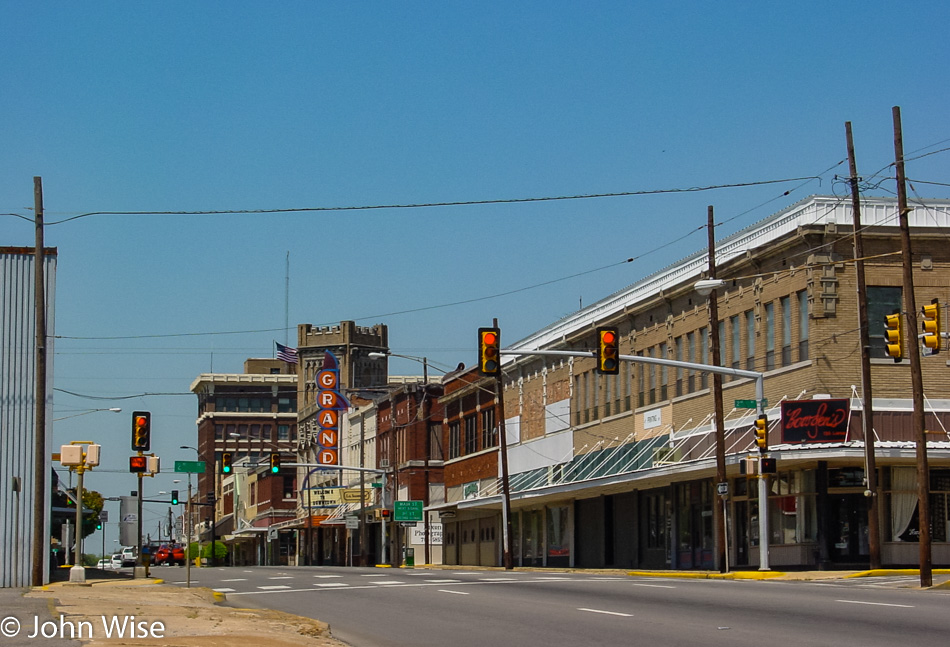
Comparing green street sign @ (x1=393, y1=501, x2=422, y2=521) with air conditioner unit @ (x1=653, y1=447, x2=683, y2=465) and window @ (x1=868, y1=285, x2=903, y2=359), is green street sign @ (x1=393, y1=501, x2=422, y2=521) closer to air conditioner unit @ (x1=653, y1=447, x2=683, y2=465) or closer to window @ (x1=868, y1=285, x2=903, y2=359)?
air conditioner unit @ (x1=653, y1=447, x2=683, y2=465)

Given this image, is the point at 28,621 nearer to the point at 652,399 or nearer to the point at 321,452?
the point at 652,399

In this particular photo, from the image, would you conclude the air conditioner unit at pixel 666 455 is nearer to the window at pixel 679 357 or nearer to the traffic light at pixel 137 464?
the window at pixel 679 357

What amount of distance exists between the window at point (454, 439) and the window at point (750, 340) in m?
32.9

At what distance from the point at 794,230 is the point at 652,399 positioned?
40.6ft

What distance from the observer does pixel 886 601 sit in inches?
826

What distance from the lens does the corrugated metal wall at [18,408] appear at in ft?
109

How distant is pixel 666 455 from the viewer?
4659cm

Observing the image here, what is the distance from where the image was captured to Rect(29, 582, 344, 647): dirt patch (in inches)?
599

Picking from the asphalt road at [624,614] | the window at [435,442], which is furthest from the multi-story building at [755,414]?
the window at [435,442]

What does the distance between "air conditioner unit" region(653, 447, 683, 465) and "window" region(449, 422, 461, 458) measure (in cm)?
2844

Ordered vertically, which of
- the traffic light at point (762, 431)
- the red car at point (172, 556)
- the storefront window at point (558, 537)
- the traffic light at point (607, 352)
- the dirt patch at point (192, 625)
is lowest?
the red car at point (172, 556)

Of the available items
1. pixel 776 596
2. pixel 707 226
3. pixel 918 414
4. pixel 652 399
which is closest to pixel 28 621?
pixel 776 596

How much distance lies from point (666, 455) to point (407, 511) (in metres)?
25.7

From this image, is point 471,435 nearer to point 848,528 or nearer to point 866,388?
point 848,528
